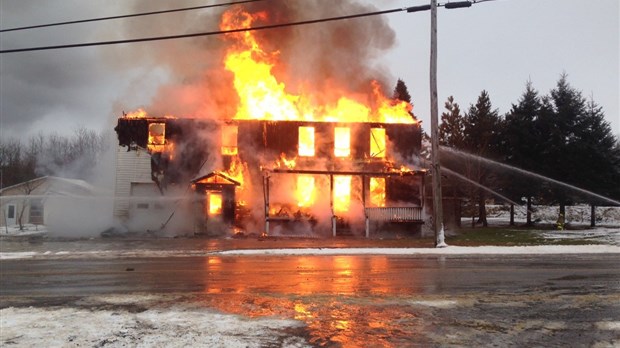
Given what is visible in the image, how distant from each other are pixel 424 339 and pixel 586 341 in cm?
184

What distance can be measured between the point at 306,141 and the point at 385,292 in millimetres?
17823

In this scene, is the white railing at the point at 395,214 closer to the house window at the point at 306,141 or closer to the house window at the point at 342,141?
the house window at the point at 342,141

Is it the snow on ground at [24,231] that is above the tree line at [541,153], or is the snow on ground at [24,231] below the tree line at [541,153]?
below

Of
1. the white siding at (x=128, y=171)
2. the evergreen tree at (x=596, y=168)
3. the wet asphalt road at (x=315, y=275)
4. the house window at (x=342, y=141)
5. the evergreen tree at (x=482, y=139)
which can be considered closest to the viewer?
the wet asphalt road at (x=315, y=275)

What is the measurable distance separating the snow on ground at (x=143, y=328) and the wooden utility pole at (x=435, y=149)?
41.2 ft

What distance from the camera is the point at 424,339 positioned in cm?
542

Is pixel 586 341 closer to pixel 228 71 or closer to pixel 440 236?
Result: pixel 440 236

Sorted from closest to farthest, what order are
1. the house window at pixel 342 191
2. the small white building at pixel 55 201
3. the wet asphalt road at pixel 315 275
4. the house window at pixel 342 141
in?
the wet asphalt road at pixel 315 275 < the house window at pixel 342 191 < the house window at pixel 342 141 < the small white building at pixel 55 201

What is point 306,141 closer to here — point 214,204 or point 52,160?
point 214,204

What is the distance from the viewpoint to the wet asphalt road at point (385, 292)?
573 centimetres

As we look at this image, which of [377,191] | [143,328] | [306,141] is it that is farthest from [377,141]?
[143,328]

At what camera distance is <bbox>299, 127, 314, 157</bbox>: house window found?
999 inches

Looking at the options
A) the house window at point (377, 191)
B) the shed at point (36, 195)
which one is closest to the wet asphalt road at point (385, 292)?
the house window at point (377, 191)

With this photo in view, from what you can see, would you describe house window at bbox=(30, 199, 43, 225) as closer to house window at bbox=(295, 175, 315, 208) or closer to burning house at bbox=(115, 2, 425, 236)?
burning house at bbox=(115, 2, 425, 236)
